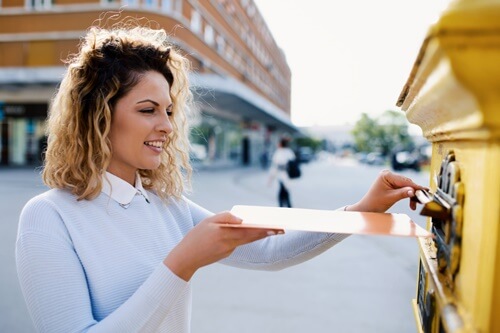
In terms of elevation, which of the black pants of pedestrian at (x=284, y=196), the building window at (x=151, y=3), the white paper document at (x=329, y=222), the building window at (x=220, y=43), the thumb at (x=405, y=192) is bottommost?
the black pants of pedestrian at (x=284, y=196)

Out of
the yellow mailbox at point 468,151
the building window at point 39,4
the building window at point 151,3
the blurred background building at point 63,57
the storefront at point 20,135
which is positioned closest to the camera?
the yellow mailbox at point 468,151

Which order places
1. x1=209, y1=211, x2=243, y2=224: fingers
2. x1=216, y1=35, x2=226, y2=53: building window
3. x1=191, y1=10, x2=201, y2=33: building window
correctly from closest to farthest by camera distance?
x1=209, y1=211, x2=243, y2=224: fingers → x1=191, y1=10, x2=201, y2=33: building window → x1=216, y1=35, x2=226, y2=53: building window

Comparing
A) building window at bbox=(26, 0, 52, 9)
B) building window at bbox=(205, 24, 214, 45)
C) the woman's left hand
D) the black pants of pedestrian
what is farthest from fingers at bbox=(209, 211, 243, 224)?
building window at bbox=(205, 24, 214, 45)

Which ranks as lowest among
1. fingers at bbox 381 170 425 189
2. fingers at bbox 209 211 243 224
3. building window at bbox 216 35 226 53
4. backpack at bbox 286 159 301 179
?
backpack at bbox 286 159 301 179

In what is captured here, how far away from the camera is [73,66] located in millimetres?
1443

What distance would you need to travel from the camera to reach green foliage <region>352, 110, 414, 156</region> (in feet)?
180

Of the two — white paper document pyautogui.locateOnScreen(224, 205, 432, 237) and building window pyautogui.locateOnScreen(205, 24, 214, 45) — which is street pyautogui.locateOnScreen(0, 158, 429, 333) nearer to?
white paper document pyautogui.locateOnScreen(224, 205, 432, 237)

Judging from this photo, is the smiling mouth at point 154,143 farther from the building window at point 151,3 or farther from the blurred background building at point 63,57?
the building window at point 151,3

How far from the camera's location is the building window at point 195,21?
68.2ft

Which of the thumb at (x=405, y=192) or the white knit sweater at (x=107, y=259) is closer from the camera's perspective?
the white knit sweater at (x=107, y=259)

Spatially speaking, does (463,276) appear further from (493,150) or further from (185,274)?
(185,274)

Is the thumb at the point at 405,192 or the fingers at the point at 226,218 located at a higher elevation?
the thumb at the point at 405,192

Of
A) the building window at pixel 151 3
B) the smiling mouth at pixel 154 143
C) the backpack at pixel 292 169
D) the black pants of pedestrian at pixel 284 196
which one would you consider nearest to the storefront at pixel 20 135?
the building window at pixel 151 3

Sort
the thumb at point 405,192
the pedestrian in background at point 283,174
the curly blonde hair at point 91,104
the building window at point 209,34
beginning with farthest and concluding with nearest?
the building window at point 209,34 < the pedestrian in background at point 283,174 < the curly blonde hair at point 91,104 < the thumb at point 405,192
